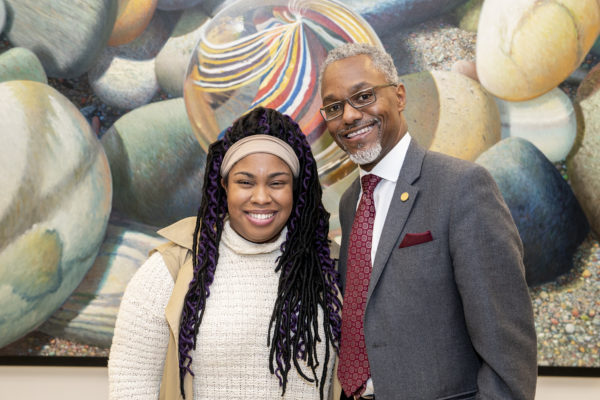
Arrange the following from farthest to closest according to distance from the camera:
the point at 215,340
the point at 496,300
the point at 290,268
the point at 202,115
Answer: the point at 202,115, the point at 290,268, the point at 215,340, the point at 496,300

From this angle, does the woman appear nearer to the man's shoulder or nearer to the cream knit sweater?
the cream knit sweater

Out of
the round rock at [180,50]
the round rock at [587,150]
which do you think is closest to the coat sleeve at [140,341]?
the round rock at [180,50]

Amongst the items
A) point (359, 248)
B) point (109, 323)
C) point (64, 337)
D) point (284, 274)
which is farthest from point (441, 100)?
point (64, 337)

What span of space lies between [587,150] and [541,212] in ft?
1.09

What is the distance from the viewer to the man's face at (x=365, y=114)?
1332mm

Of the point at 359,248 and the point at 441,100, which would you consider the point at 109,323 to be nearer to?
the point at 359,248

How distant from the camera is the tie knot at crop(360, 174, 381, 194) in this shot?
4.44ft

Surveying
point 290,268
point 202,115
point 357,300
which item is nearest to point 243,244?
point 290,268

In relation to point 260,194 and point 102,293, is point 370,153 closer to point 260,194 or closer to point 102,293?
point 260,194

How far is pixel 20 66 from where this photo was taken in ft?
6.86

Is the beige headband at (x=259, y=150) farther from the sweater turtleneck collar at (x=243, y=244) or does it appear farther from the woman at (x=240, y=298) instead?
the sweater turtleneck collar at (x=243, y=244)

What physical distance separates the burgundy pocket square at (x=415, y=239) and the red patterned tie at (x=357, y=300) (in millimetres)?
129

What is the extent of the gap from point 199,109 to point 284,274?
1.00 m

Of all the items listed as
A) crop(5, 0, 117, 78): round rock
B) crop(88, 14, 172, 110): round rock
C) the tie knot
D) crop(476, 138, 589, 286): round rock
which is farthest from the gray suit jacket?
crop(5, 0, 117, 78): round rock
